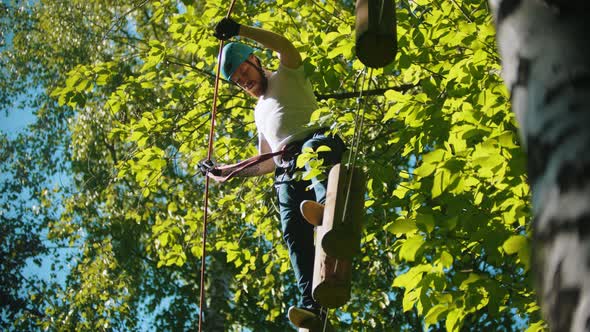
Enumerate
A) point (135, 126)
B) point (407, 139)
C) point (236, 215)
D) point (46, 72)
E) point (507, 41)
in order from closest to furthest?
1. point (507, 41)
2. point (407, 139)
3. point (135, 126)
4. point (236, 215)
5. point (46, 72)

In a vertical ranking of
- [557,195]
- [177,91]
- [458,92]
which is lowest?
[557,195]

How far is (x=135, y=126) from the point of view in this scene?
5633 mm

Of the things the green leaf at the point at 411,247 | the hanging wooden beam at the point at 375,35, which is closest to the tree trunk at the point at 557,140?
the hanging wooden beam at the point at 375,35

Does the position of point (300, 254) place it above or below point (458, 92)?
below

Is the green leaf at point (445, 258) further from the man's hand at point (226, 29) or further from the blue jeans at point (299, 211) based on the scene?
the man's hand at point (226, 29)

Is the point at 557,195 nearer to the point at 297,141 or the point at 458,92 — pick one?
the point at 297,141

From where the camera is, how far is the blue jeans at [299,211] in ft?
11.1

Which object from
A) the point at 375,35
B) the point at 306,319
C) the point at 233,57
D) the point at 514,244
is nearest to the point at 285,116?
the point at 233,57

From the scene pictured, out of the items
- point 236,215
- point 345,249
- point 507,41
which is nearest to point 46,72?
point 236,215

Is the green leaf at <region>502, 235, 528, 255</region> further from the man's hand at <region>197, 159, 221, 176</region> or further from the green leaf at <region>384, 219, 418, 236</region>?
the man's hand at <region>197, 159, 221, 176</region>

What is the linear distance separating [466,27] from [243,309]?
290 inches

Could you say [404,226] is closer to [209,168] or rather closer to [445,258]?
[445,258]

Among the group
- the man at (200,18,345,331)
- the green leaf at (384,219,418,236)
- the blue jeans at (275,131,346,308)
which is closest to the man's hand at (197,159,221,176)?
the man at (200,18,345,331)

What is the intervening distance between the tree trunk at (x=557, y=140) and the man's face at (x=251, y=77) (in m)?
2.98
